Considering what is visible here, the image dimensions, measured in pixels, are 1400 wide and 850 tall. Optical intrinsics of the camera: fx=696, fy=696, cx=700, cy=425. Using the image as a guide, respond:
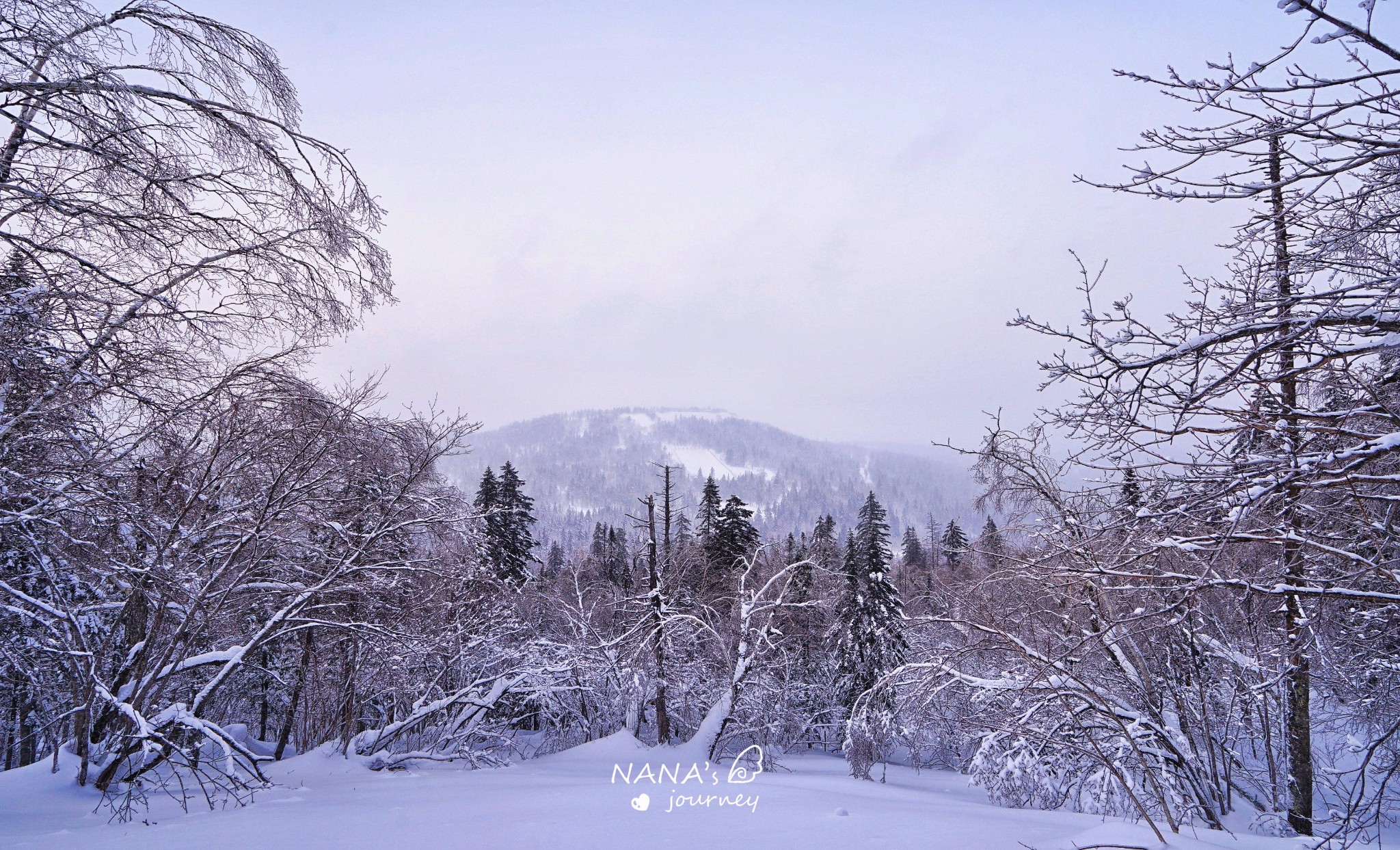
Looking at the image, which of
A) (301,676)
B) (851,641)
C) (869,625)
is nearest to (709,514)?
(851,641)

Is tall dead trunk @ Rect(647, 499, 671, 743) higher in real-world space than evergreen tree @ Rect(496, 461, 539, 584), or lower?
lower

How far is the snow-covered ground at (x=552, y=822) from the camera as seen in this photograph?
11.3 feet

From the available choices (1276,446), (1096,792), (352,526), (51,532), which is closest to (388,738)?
(352,526)

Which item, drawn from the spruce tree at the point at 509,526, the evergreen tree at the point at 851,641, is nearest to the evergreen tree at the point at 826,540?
the evergreen tree at the point at 851,641

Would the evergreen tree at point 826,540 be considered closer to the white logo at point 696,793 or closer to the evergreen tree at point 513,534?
the evergreen tree at point 513,534

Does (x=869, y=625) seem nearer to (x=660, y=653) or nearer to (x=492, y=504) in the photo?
(x=660, y=653)

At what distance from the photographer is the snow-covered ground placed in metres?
3.45

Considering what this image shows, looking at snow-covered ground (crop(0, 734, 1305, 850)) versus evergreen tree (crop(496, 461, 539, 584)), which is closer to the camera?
snow-covered ground (crop(0, 734, 1305, 850))

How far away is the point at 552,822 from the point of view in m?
3.91

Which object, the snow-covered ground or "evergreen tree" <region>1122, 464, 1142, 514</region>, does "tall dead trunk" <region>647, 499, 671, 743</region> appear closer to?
the snow-covered ground

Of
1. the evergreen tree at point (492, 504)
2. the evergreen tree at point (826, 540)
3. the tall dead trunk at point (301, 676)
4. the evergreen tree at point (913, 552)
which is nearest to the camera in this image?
the tall dead trunk at point (301, 676)

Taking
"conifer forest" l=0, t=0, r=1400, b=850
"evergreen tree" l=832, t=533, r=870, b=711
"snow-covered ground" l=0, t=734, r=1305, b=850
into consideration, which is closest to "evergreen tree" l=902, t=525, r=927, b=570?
"evergreen tree" l=832, t=533, r=870, b=711

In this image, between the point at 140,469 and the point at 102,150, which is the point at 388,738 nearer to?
the point at 140,469

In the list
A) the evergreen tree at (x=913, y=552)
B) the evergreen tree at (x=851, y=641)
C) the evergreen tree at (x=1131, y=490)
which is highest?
the evergreen tree at (x=1131, y=490)
